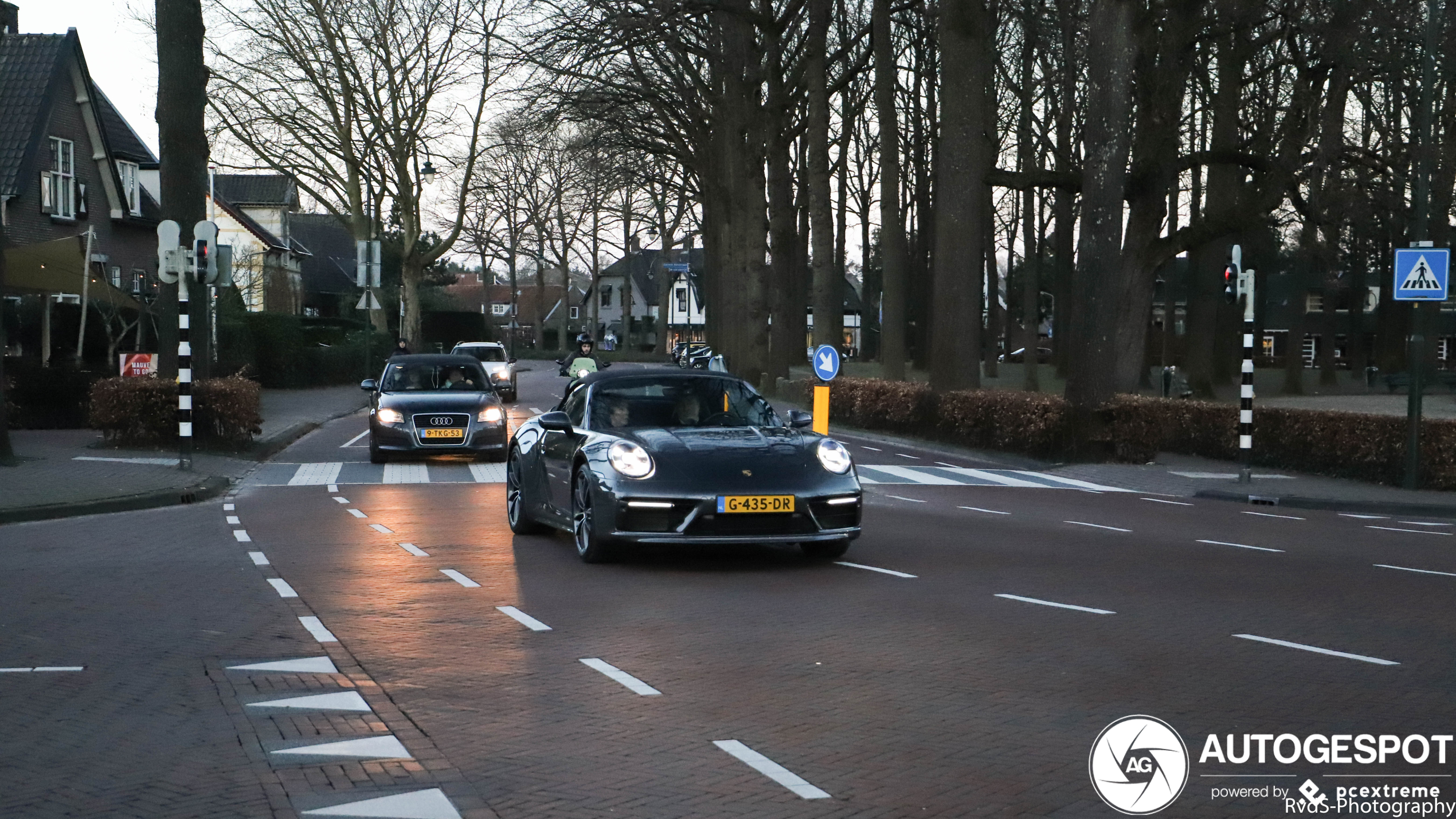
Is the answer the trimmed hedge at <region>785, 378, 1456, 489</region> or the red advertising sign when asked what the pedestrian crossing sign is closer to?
the trimmed hedge at <region>785, 378, 1456, 489</region>

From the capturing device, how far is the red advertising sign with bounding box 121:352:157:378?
2368 centimetres

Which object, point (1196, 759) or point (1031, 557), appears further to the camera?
point (1031, 557)

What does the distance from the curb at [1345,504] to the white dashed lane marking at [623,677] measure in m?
12.4

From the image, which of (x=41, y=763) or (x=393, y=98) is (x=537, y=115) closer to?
(x=393, y=98)

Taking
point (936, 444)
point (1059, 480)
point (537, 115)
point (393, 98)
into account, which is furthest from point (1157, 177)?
point (393, 98)

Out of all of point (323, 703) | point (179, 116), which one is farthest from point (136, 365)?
point (323, 703)

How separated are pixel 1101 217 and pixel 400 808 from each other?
1998cm

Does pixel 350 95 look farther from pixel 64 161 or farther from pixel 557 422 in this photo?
pixel 557 422

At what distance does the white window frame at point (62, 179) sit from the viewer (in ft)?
140

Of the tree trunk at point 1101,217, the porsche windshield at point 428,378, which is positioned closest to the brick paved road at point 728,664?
the porsche windshield at point 428,378

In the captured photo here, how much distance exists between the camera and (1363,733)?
6.13 meters

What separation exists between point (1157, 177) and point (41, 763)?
75.7 ft

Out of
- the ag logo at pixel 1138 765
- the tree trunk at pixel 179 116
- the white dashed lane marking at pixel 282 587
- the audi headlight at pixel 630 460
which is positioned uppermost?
the tree trunk at pixel 179 116

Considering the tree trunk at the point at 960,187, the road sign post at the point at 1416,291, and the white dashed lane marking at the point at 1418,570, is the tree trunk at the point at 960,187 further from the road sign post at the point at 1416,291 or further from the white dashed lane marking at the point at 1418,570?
the white dashed lane marking at the point at 1418,570
